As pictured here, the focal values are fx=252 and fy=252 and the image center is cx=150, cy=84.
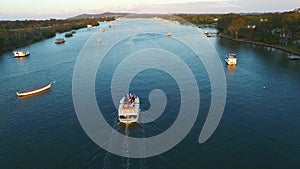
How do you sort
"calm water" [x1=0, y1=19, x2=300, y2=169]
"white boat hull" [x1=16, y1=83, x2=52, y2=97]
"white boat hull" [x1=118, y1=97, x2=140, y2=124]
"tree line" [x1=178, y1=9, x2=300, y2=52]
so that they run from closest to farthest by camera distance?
1. "calm water" [x1=0, y1=19, x2=300, y2=169]
2. "white boat hull" [x1=118, y1=97, x2=140, y2=124]
3. "white boat hull" [x1=16, y1=83, x2=52, y2=97]
4. "tree line" [x1=178, y1=9, x2=300, y2=52]

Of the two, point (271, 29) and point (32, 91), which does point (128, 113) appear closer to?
point (32, 91)

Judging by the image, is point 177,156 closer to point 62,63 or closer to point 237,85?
point 237,85

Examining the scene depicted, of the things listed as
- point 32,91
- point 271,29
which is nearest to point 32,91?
point 32,91

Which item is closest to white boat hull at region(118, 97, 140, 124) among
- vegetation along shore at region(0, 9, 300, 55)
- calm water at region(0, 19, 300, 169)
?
calm water at region(0, 19, 300, 169)

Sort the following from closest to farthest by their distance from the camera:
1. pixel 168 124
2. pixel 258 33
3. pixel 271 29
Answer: pixel 168 124, pixel 271 29, pixel 258 33

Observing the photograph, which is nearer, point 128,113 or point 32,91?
point 128,113

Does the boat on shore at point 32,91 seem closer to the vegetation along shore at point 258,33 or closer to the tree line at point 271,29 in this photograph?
the vegetation along shore at point 258,33

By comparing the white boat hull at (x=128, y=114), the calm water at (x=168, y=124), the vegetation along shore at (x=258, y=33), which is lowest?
the calm water at (x=168, y=124)

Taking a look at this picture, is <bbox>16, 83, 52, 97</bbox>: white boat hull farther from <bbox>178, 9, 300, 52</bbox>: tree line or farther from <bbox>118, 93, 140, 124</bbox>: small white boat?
<bbox>178, 9, 300, 52</bbox>: tree line

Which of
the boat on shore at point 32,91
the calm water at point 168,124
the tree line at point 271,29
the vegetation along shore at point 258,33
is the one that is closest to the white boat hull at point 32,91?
the boat on shore at point 32,91
